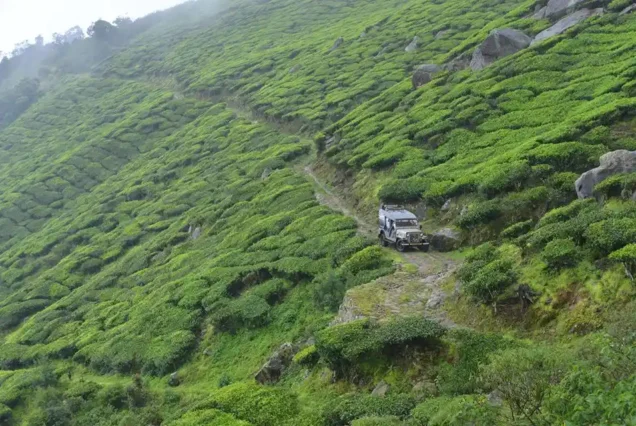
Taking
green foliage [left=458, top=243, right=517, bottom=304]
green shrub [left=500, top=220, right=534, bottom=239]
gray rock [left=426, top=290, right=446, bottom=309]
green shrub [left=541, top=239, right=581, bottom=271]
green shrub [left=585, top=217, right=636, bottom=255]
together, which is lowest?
gray rock [left=426, top=290, right=446, bottom=309]

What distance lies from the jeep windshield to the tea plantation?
223 centimetres

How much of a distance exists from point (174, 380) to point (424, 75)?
44341 mm

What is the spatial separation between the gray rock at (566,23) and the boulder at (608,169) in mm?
33139

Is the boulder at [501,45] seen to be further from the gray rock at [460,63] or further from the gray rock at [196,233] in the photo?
the gray rock at [196,233]

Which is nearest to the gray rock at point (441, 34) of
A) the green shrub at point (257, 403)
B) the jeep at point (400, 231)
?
the jeep at point (400, 231)

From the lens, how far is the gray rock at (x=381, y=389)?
18.9 metres

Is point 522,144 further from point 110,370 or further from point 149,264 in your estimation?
point 149,264

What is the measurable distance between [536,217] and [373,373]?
538 inches

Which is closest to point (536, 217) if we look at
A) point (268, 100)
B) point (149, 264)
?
point (149, 264)

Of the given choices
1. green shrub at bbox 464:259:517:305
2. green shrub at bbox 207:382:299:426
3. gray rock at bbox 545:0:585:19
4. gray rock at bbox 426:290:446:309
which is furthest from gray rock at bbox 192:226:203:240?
gray rock at bbox 545:0:585:19

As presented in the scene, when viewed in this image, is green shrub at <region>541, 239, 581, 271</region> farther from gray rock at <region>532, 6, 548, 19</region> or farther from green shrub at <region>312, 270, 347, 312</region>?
gray rock at <region>532, 6, 548, 19</region>

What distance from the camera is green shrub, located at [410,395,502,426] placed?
35.2 feet

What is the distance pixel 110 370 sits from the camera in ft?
119

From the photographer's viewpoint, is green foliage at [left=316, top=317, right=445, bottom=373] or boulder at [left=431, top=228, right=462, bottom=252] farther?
boulder at [left=431, top=228, right=462, bottom=252]
